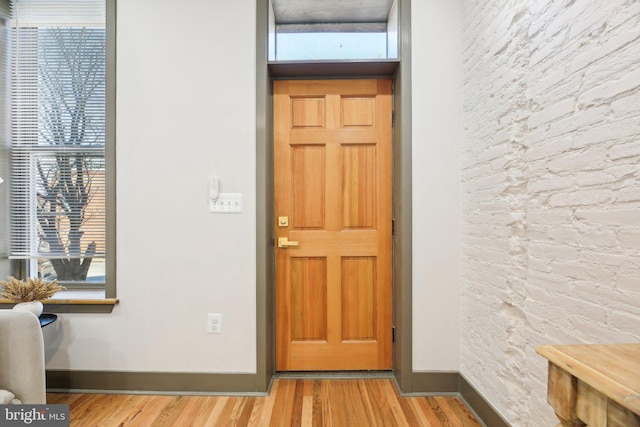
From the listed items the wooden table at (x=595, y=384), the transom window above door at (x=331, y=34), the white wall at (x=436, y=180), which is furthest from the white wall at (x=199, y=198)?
the wooden table at (x=595, y=384)

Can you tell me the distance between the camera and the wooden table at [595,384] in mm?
597

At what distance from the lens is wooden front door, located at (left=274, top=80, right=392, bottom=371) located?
2.32 metres

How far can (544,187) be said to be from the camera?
4.42 feet

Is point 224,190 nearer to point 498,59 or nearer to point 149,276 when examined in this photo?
point 149,276

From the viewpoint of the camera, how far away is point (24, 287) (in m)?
1.85

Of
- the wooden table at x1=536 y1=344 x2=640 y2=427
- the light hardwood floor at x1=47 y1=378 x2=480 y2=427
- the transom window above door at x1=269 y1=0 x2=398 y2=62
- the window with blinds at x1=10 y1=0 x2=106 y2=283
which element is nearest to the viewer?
the wooden table at x1=536 y1=344 x2=640 y2=427

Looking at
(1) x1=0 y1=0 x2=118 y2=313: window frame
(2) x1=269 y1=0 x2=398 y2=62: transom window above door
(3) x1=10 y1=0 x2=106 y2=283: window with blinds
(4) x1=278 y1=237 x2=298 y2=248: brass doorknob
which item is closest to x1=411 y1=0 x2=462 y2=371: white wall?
(2) x1=269 y1=0 x2=398 y2=62: transom window above door

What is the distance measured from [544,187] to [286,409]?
5.73 ft

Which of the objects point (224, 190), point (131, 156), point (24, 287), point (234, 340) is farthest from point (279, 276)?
point (24, 287)

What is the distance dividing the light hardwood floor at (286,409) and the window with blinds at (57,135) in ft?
2.99

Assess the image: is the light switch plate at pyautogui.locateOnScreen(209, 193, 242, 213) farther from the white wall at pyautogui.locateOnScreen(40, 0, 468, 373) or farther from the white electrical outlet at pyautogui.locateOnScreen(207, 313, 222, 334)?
the white electrical outlet at pyautogui.locateOnScreen(207, 313, 222, 334)

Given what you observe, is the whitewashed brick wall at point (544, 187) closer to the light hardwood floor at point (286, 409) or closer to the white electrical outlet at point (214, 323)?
the light hardwood floor at point (286, 409)

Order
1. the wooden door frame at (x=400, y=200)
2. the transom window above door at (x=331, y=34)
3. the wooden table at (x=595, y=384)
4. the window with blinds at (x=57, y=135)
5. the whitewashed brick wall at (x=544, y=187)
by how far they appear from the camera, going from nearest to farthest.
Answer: the wooden table at (x=595, y=384), the whitewashed brick wall at (x=544, y=187), the wooden door frame at (x=400, y=200), the window with blinds at (x=57, y=135), the transom window above door at (x=331, y=34)

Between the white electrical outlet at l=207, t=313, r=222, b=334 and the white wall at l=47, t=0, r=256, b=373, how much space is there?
0.09 ft
